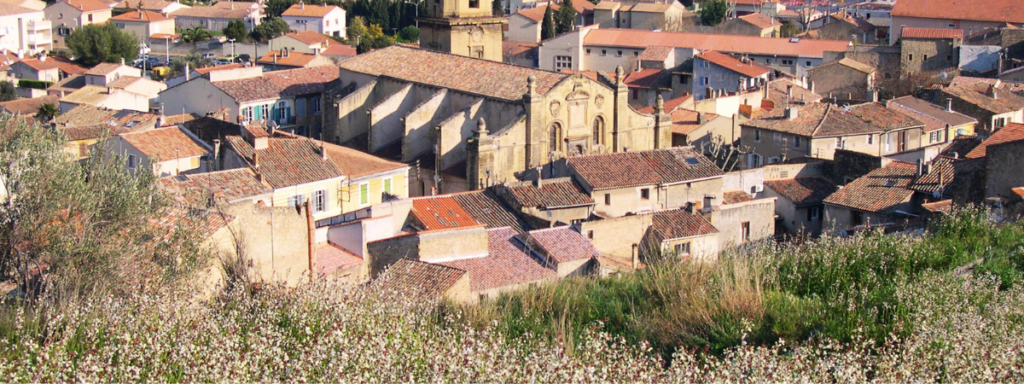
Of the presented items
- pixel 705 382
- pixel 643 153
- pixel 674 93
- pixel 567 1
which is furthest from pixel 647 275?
pixel 567 1

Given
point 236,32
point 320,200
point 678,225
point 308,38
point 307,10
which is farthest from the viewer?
point 307,10

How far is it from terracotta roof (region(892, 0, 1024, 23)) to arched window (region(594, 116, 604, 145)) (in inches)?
1293

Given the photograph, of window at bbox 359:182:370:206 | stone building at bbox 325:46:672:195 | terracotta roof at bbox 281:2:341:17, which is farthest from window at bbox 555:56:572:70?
window at bbox 359:182:370:206

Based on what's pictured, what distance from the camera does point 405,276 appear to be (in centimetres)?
1955

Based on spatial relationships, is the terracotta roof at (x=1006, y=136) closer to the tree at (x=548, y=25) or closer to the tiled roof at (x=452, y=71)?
the tiled roof at (x=452, y=71)

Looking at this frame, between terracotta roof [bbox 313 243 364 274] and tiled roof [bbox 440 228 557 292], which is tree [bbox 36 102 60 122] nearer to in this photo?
terracotta roof [bbox 313 243 364 274]

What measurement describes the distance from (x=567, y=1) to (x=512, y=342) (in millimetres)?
72648

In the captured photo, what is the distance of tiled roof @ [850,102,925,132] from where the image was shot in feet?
125

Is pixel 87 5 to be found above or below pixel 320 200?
below

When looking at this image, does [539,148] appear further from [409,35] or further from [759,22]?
[409,35]

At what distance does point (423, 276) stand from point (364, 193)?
11.7 metres

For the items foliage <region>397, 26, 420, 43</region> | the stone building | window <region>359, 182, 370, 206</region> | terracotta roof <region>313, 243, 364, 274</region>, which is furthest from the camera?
foliage <region>397, 26, 420, 43</region>

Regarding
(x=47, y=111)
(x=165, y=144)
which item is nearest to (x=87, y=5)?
(x=47, y=111)

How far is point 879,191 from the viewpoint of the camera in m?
30.5
